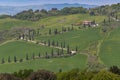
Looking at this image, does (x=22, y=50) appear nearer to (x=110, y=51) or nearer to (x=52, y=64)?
(x=52, y=64)

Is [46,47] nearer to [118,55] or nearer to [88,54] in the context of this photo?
[88,54]

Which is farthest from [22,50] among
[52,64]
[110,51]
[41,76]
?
[41,76]

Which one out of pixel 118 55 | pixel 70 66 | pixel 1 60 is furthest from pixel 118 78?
pixel 1 60

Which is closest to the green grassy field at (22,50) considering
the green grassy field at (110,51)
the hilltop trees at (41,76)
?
the green grassy field at (110,51)

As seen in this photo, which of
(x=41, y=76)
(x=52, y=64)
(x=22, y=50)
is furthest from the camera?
(x=22, y=50)

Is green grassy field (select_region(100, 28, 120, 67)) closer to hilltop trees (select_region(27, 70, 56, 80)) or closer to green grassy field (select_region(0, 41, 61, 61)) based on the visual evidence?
green grassy field (select_region(0, 41, 61, 61))

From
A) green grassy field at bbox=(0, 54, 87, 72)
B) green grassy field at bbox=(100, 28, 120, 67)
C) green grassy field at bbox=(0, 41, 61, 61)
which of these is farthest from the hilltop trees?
green grassy field at bbox=(0, 41, 61, 61)
